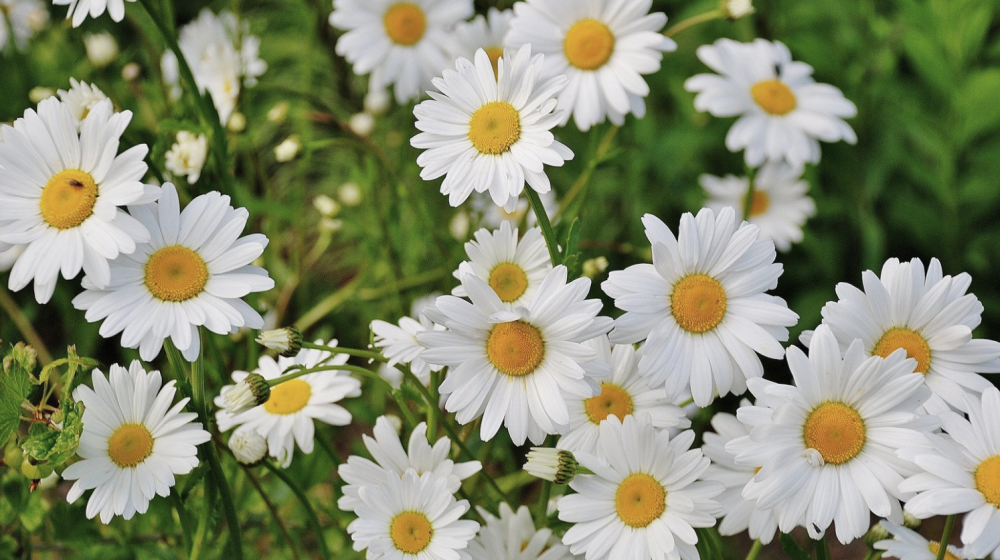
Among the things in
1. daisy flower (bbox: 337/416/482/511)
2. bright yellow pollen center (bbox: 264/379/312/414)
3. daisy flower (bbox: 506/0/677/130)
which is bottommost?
daisy flower (bbox: 337/416/482/511)

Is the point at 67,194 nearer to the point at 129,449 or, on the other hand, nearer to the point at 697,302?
the point at 129,449

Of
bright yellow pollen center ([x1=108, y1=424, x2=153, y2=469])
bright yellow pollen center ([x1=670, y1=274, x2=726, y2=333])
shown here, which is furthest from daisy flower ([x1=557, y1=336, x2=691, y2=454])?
bright yellow pollen center ([x1=108, y1=424, x2=153, y2=469])

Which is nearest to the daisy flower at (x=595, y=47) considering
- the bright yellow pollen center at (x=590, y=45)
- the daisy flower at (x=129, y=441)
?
the bright yellow pollen center at (x=590, y=45)

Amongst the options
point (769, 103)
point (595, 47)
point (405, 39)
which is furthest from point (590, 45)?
point (405, 39)

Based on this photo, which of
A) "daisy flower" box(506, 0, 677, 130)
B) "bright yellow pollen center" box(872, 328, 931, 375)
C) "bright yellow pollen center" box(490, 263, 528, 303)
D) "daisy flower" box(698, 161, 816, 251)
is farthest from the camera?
"daisy flower" box(698, 161, 816, 251)

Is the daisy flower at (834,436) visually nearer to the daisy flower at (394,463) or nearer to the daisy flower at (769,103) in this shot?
the daisy flower at (394,463)

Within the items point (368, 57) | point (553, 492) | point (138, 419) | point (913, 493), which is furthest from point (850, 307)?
point (368, 57)

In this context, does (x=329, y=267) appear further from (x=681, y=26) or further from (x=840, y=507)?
(x=840, y=507)

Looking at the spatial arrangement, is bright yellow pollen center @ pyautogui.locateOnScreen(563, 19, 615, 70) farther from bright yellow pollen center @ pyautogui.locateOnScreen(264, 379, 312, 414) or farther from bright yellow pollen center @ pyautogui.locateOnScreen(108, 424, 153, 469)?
bright yellow pollen center @ pyautogui.locateOnScreen(108, 424, 153, 469)

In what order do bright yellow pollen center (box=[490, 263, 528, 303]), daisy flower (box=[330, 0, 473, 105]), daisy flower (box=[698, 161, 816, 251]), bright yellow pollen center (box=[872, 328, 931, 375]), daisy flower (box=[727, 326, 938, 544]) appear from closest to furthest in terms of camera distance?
daisy flower (box=[727, 326, 938, 544])
bright yellow pollen center (box=[872, 328, 931, 375])
bright yellow pollen center (box=[490, 263, 528, 303])
daisy flower (box=[330, 0, 473, 105])
daisy flower (box=[698, 161, 816, 251])
